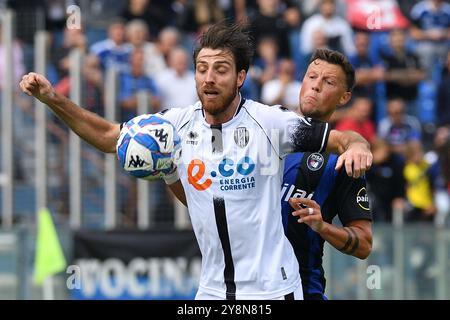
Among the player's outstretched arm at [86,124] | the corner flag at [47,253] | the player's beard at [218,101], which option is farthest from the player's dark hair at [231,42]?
the corner flag at [47,253]

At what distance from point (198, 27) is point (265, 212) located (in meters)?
9.70

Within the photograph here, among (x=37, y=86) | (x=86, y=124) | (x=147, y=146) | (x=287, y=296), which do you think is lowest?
(x=287, y=296)

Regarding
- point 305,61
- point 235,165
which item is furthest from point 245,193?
point 305,61

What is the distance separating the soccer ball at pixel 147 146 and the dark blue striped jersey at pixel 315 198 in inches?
36.2

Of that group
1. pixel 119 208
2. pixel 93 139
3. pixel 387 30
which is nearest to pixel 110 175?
pixel 119 208

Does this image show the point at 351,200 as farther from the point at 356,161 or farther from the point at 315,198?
the point at 356,161

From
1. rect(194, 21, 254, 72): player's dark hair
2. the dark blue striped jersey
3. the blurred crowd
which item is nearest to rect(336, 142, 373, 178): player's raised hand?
the dark blue striped jersey

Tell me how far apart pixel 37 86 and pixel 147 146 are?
2.66 ft

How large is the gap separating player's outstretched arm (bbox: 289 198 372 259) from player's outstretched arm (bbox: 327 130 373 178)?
0.30m

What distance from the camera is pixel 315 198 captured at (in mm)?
7320

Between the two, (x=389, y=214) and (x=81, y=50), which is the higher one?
(x=81, y=50)
